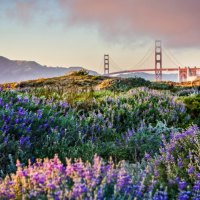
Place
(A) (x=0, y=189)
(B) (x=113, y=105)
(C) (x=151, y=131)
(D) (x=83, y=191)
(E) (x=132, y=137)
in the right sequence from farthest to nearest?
(B) (x=113, y=105), (C) (x=151, y=131), (E) (x=132, y=137), (A) (x=0, y=189), (D) (x=83, y=191)

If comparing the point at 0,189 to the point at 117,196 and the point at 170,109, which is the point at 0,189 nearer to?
the point at 117,196

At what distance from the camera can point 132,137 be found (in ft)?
14.9

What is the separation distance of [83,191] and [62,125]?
2.64 m

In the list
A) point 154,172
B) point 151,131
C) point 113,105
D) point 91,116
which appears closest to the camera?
point 154,172

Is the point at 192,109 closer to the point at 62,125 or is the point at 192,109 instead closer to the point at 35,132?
the point at 62,125

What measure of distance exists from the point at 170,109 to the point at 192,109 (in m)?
0.51

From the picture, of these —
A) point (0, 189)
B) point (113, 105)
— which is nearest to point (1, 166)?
point (0, 189)

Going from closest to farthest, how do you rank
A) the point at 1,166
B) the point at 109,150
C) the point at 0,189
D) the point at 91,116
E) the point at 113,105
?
1. the point at 0,189
2. the point at 1,166
3. the point at 109,150
4. the point at 91,116
5. the point at 113,105

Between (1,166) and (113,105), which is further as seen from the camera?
(113,105)

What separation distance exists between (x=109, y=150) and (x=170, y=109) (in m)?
2.52

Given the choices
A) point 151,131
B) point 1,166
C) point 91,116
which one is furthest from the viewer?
point 91,116

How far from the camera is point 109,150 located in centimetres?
419

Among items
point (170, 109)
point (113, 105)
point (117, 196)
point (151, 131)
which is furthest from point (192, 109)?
point (117, 196)

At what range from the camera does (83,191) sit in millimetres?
2076
